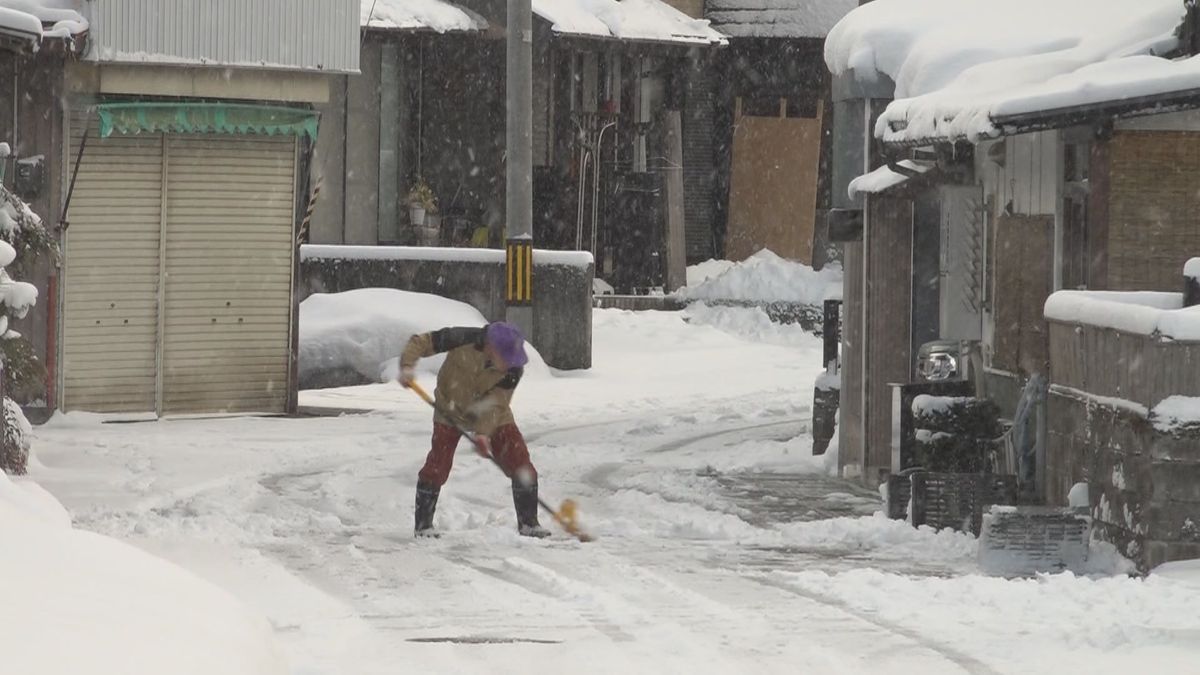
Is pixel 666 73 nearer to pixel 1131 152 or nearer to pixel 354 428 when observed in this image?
pixel 354 428

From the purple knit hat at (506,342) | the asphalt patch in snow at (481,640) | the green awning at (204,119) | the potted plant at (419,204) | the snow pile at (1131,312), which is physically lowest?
the asphalt patch in snow at (481,640)

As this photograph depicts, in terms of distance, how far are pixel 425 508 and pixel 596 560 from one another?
1556 mm

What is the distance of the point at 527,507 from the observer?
1312 centimetres

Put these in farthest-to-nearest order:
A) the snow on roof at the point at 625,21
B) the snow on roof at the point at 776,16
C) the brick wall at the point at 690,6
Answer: the snow on roof at the point at 776,16, the brick wall at the point at 690,6, the snow on roof at the point at 625,21

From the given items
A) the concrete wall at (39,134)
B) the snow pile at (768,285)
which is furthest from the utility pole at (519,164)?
the snow pile at (768,285)

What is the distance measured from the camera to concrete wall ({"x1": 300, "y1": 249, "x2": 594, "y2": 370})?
26406 mm

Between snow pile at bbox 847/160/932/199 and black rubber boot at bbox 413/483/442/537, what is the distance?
16.0ft

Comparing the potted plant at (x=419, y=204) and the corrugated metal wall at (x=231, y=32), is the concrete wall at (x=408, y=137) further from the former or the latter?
the corrugated metal wall at (x=231, y=32)

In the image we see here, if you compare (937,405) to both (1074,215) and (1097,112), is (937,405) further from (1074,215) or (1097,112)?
(1097,112)

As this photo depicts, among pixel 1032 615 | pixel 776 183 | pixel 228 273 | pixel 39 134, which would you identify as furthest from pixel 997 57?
pixel 776 183

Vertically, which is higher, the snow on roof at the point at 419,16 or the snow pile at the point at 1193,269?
the snow on roof at the point at 419,16

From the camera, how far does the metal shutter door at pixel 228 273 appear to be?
2081cm

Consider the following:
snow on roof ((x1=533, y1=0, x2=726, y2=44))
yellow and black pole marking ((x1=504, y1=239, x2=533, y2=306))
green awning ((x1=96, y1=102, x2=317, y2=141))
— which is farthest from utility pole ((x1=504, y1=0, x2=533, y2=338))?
snow on roof ((x1=533, y1=0, x2=726, y2=44))

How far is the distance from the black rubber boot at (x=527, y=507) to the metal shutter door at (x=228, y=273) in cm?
854
